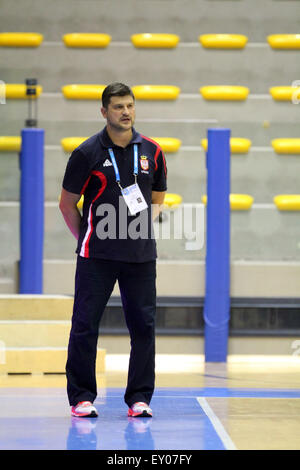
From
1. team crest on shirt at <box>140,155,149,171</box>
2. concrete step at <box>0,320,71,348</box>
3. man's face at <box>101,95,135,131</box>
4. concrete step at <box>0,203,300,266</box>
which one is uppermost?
man's face at <box>101,95,135,131</box>

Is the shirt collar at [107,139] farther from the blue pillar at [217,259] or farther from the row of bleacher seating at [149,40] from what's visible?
the row of bleacher seating at [149,40]

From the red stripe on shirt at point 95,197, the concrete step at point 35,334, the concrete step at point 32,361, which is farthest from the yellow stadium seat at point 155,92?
the red stripe on shirt at point 95,197

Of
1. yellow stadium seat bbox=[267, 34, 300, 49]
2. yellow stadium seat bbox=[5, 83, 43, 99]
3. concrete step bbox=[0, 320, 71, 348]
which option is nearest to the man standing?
concrete step bbox=[0, 320, 71, 348]

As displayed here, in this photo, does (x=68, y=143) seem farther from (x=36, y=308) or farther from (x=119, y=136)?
(x=119, y=136)

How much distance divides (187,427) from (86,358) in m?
0.47

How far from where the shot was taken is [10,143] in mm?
6066

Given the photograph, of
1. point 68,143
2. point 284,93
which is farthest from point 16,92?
point 284,93

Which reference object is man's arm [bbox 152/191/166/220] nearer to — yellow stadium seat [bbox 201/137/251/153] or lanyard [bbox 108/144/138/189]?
lanyard [bbox 108/144/138/189]

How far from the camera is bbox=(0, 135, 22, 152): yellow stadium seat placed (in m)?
6.04

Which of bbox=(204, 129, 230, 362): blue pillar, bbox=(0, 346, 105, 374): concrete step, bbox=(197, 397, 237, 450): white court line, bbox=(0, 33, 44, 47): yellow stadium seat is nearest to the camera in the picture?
bbox=(197, 397, 237, 450): white court line

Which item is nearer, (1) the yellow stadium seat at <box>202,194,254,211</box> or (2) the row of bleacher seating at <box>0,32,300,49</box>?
(1) the yellow stadium seat at <box>202,194,254,211</box>

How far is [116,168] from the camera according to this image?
A: 336 cm

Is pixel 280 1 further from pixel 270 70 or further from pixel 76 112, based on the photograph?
pixel 76 112

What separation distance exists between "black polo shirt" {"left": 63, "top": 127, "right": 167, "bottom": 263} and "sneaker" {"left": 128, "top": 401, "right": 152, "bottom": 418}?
1.83 ft
